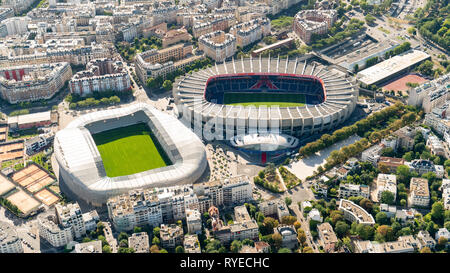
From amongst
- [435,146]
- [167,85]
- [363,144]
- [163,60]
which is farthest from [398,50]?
[167,85]

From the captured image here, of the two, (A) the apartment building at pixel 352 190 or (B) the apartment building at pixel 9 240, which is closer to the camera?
(B) the apartment building at pixel 9 240

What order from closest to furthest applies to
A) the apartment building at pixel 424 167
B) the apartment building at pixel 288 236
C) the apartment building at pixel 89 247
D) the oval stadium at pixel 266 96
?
the apartment building at pixel 89 247, the apartment building at pixel 288 236, the apartment building at pixel 424 167, the oval stadium at pixel 266 96

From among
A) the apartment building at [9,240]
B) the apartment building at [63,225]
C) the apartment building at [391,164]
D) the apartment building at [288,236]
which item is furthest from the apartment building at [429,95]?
the apartment building at [9,240]

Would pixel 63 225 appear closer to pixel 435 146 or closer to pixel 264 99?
pixel 264 99

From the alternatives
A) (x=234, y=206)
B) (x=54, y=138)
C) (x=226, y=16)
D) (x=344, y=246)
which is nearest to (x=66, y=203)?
(x=54, y=138)

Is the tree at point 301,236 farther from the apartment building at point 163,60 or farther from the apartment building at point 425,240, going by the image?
the apartment building at point 163,60

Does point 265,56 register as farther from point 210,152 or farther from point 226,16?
point 210,152
